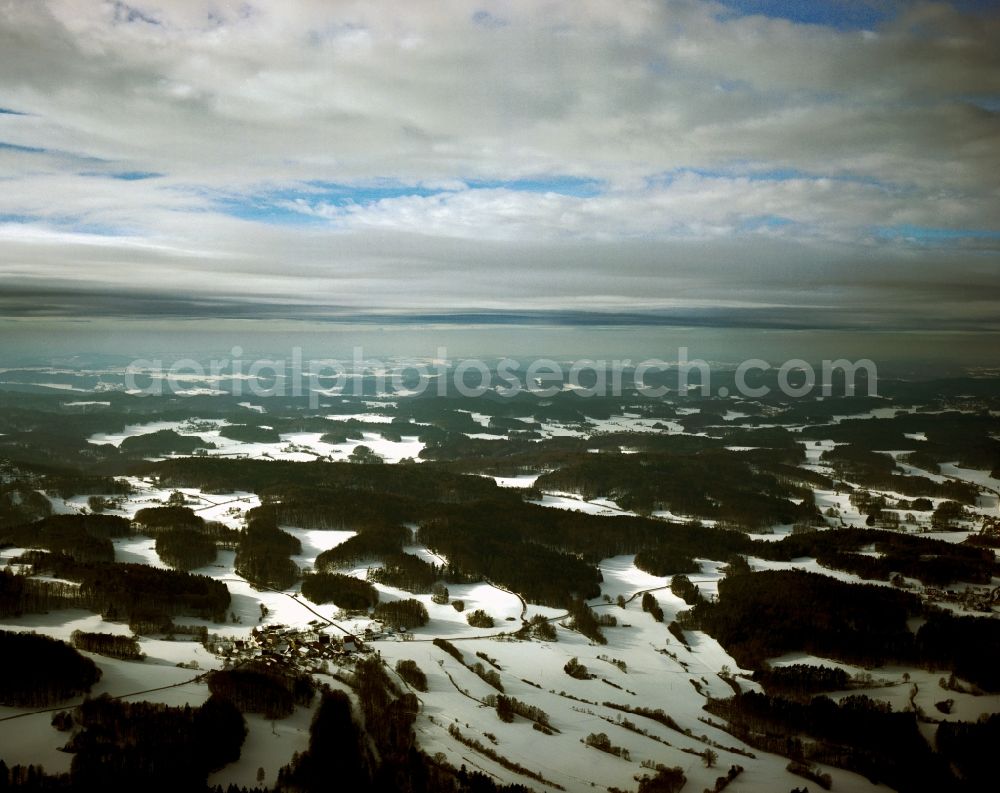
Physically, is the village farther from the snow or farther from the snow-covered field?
the snow

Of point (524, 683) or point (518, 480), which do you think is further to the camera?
point (518, 480)

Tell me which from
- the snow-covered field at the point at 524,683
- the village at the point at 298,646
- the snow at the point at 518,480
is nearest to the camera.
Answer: the snow-covered field at the point at 524,683

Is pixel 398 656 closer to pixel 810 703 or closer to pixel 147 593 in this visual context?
pixel 147 593

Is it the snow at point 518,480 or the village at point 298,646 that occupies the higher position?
the village at point 298,646

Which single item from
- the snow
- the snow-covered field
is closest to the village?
the snow-covered field

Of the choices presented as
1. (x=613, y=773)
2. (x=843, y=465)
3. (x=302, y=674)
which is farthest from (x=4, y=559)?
(x=843, y=465)

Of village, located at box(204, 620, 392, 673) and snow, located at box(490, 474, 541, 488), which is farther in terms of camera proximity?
snow, located at box(490, 474, 541, 488)

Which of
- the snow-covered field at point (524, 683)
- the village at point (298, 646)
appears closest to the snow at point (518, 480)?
the snow-covered field at point (524, 683)

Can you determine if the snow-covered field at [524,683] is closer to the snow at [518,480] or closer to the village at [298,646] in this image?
the village at [298,646]

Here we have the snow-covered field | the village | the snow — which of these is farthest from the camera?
the snow

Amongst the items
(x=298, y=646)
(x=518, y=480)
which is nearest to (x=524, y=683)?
(x=298, y=646)

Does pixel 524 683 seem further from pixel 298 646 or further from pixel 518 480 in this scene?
Result: pixel 518 480

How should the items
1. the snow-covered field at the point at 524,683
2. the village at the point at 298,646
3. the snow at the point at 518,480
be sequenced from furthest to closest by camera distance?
the snow at the point at 518,480 → the village at the point at 298,646 → the snow-covered field at the point at 524,683
